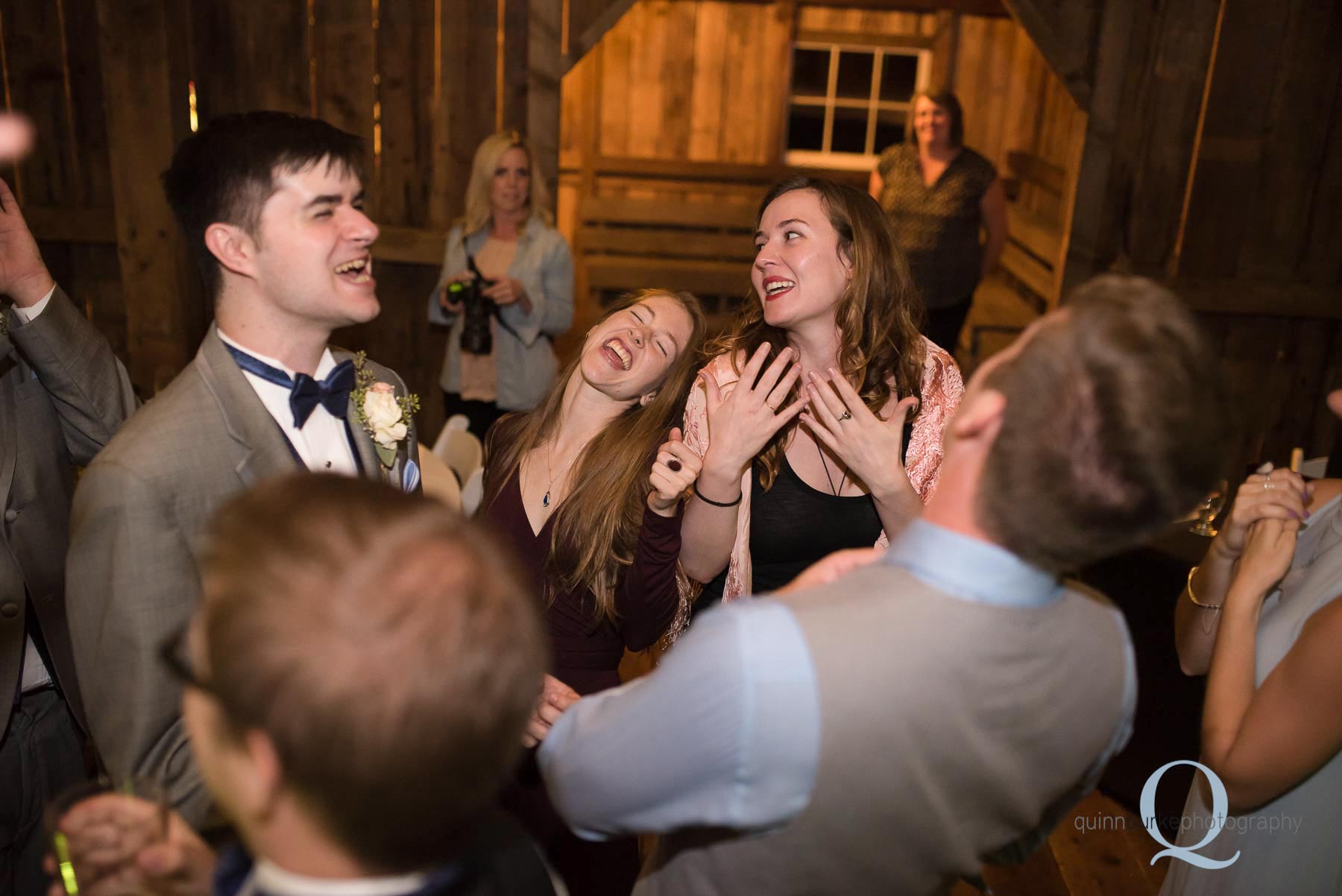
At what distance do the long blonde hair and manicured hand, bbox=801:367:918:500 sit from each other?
2.44m

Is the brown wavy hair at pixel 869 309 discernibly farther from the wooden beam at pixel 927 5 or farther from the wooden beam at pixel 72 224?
the wooden beam at pixel 927 5

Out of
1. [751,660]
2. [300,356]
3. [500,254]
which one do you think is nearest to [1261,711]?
[751,660]

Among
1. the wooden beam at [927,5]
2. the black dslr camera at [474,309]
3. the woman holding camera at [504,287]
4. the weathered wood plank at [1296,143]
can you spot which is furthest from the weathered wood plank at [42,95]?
the weathered wood plank at [1296,143]

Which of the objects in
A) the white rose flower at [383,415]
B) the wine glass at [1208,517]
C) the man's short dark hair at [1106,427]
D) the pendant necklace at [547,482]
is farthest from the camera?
the wine glass at [1208,517]

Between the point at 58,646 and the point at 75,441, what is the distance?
0.37 metres

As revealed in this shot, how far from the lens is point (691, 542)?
2076 millimetres

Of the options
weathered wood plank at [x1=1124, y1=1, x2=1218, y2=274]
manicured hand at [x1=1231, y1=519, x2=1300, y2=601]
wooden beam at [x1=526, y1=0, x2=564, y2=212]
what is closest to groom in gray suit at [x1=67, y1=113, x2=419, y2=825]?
manicured hand at [x1=1231, y1=519, x2=1300, y2=601]

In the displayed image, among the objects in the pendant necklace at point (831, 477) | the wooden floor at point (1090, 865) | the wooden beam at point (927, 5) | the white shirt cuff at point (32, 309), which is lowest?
the wooden floor at point (1090, 865)

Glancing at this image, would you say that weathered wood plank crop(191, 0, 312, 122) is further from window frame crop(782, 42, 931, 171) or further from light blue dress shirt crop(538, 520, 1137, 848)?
window frame crop(782, 42, 931, 171)

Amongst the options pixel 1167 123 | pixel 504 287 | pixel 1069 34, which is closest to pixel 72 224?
pixel 504 287

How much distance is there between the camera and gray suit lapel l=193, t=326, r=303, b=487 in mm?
1498

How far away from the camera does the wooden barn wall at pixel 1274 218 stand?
15.3ft

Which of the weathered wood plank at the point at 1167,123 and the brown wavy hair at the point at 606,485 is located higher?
the weathered wood plank at the point at 1167,123

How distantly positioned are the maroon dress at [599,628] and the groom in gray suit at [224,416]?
34cm
